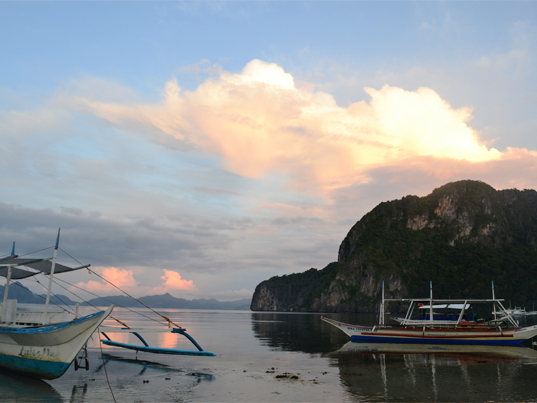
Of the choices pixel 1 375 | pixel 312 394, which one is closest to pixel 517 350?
pixel 312 394

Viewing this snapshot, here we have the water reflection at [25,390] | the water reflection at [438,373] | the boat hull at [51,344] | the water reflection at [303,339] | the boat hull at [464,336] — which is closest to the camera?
the water reflection at [25,390]

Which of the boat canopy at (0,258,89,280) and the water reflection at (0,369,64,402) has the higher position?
the boat canopy at (0,258,89,280)

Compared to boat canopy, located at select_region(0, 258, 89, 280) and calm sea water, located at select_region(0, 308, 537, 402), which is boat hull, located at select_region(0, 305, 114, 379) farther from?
boat canopy, located at select_region(0, 258, 89, 280)

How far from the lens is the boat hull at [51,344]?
797 inches

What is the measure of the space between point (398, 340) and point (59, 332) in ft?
100.0

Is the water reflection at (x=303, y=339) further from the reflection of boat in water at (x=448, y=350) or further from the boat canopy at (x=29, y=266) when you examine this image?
the boat canopy at (x=29, y=266)

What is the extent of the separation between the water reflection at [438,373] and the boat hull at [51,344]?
13.8 metres

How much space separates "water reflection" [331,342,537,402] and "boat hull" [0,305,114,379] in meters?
13.8

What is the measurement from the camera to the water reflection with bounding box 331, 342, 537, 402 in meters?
18.1

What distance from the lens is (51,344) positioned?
2075 cm

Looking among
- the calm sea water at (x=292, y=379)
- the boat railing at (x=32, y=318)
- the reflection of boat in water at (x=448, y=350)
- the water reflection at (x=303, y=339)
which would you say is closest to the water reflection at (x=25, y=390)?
the calm sea water at (x=292, y=379)

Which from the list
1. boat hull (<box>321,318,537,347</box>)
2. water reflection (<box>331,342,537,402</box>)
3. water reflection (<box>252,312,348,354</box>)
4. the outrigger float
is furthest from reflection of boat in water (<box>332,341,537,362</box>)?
the outrigger float

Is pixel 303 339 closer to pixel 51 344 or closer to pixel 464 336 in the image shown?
pixel 464 336

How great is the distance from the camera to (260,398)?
1728 cm
